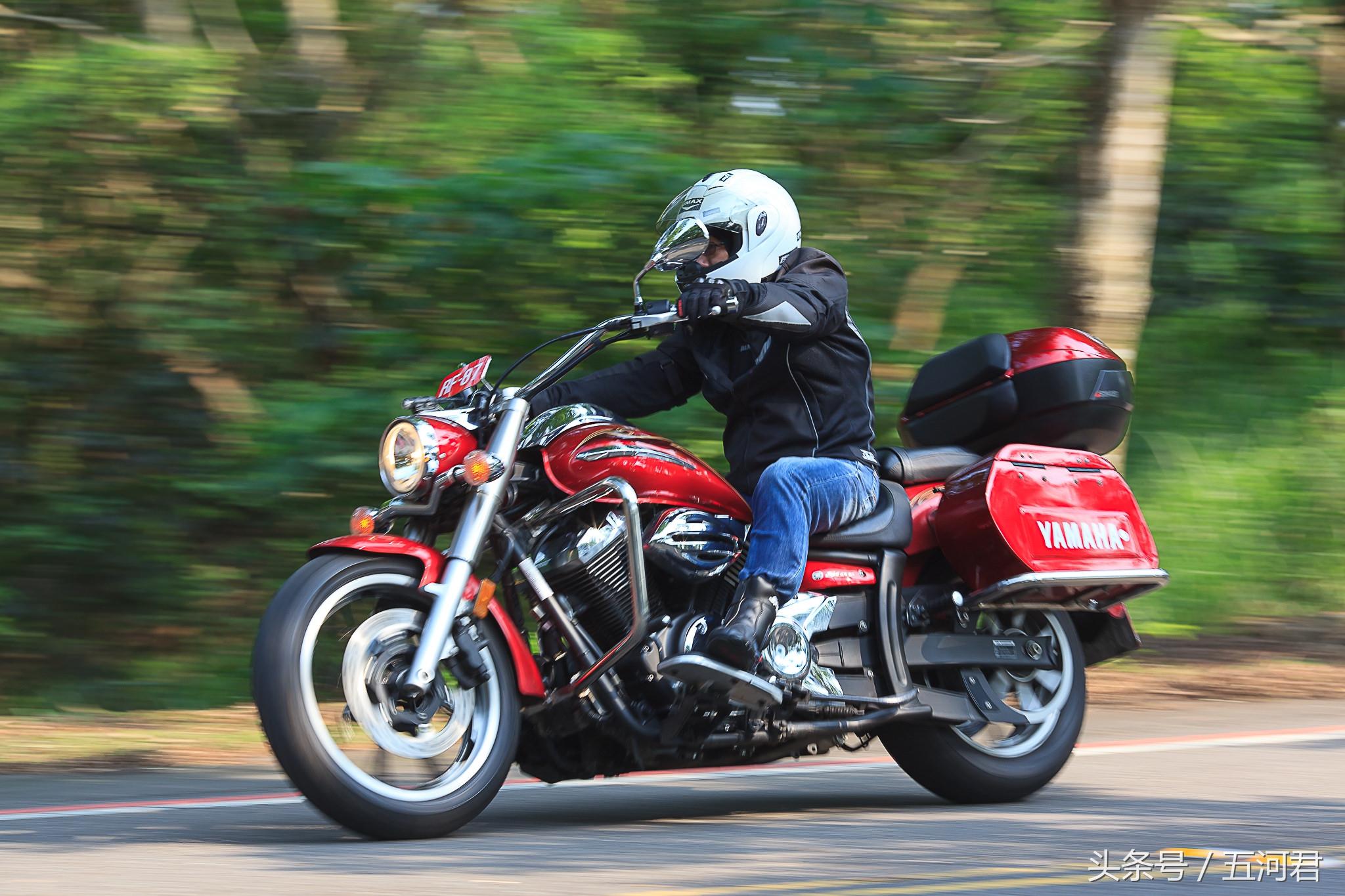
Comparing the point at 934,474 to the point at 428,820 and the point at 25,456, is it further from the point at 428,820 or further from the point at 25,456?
the point at 25,456

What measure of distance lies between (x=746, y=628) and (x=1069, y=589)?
129 centimetres

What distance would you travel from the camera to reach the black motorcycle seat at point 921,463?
613cm

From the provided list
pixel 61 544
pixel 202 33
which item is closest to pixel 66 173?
pixel 202 33

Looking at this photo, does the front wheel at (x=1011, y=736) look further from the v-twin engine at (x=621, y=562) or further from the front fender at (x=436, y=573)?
the front fender at (x=436, y=573)

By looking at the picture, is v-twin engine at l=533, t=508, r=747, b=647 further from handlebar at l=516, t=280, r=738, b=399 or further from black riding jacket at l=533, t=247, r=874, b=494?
handlebar at l=516, t=280, r=738, b=399

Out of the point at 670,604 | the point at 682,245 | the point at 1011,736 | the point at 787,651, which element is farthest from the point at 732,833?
the point at 682,245

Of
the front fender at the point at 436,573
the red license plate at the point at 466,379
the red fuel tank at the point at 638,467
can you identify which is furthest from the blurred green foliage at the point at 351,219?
the front fender at the point at 436,573

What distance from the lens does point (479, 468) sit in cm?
512

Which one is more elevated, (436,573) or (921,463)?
(436,573)

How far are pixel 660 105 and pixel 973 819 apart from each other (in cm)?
545

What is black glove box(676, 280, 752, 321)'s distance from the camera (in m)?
5.20

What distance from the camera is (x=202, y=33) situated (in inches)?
422

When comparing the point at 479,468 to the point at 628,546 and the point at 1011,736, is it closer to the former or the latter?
A: the point at 628,546

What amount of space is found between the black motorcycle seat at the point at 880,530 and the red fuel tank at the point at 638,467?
297 mm
